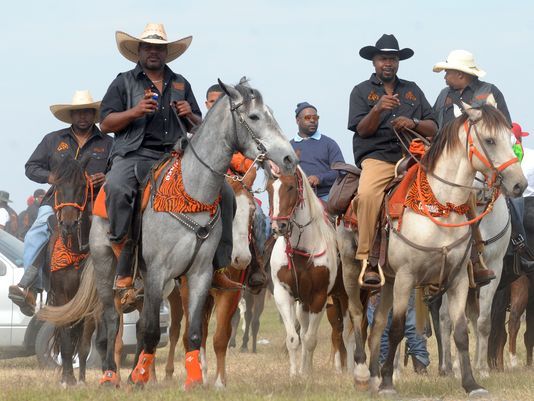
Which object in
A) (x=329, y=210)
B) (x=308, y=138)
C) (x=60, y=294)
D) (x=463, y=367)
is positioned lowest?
(x=463, y=367)

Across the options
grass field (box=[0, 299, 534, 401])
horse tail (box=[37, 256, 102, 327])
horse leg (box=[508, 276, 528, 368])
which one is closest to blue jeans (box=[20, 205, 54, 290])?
horse tail (box=[37, 256, 102, 327])

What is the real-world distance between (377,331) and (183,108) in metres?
3.04

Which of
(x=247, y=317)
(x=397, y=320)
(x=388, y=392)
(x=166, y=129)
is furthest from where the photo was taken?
(x=247, y=317)

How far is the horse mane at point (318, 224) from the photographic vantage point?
14758mm

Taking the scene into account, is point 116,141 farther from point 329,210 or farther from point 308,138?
point 308,138

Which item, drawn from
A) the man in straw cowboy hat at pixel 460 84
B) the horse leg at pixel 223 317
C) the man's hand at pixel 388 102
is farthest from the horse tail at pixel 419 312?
the man's hand at pixel 388 102

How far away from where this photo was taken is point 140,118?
1209 centimetres

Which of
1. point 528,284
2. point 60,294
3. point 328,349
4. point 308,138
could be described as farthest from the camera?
point 328,349

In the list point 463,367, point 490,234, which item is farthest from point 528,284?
point 463,367

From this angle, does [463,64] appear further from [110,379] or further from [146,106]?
[110,379]

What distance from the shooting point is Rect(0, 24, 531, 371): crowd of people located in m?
11.8

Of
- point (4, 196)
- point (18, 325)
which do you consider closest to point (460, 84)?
point (18, 325)

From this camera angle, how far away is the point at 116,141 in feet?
40.4

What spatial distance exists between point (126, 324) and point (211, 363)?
5.21 ft
